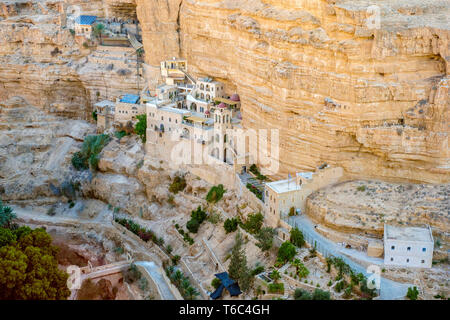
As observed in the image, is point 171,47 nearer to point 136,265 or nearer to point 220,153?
point 220,153

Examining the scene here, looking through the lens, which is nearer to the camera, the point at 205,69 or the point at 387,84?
the point at 387,84

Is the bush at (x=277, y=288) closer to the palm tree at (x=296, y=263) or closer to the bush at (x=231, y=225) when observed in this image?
the palm tree at (x=296, y=263)

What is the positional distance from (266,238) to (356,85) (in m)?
9.73

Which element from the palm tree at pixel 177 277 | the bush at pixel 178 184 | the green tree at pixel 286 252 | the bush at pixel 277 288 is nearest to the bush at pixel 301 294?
the bush at pixel 277 288

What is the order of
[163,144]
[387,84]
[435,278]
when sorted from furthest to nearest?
[163,144]
[387,84]
[435,278]

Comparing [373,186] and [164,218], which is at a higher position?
[373,186]

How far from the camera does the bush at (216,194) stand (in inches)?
1523

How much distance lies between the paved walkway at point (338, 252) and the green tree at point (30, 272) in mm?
13299

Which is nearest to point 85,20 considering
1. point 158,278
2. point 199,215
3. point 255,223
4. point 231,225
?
point 199,215

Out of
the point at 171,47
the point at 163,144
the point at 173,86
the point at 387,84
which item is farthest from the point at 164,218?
the point at 387,84

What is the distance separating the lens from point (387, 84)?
31047mm

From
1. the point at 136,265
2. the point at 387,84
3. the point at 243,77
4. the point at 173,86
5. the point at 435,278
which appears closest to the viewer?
the point at 435,278

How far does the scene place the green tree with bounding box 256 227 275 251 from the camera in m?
32.0

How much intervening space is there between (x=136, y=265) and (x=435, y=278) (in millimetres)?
17528
